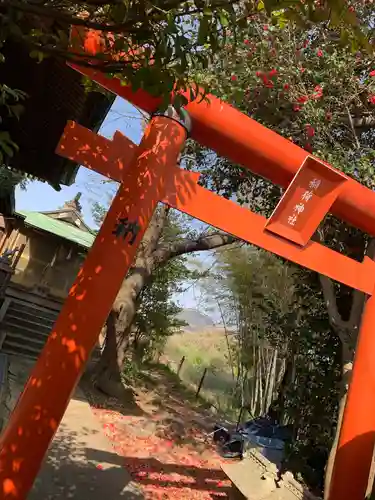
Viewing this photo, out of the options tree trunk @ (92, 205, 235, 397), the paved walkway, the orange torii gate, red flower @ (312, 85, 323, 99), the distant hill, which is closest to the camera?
the orange torii gate

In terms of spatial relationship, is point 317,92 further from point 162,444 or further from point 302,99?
point 162,444

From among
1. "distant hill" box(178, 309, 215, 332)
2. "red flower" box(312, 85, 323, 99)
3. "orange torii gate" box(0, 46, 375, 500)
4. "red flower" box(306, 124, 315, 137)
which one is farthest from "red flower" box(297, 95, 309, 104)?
"distant hill" box(178, 309, 215, 332)

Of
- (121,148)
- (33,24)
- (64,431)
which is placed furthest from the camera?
(64,431)

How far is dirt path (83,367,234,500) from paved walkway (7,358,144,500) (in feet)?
0.86

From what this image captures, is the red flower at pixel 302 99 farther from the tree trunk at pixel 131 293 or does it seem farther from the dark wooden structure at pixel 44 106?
the tree trunk at pixel 131 293

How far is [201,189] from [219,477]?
555 centimetres

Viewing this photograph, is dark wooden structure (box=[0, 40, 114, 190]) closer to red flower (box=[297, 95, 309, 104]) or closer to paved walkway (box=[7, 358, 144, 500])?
red flower (box=[297, 95, 309, 104])

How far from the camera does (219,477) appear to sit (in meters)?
6.62

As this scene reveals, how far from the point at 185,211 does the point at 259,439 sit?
552 cm

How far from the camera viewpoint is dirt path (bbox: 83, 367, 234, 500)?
570 cm

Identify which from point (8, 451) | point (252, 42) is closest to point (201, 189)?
point (8, 451)

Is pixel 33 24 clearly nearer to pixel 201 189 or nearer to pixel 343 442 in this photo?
pixel 201 189

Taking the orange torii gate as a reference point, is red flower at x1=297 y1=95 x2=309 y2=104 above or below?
above

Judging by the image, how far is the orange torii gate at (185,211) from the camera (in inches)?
98.7
